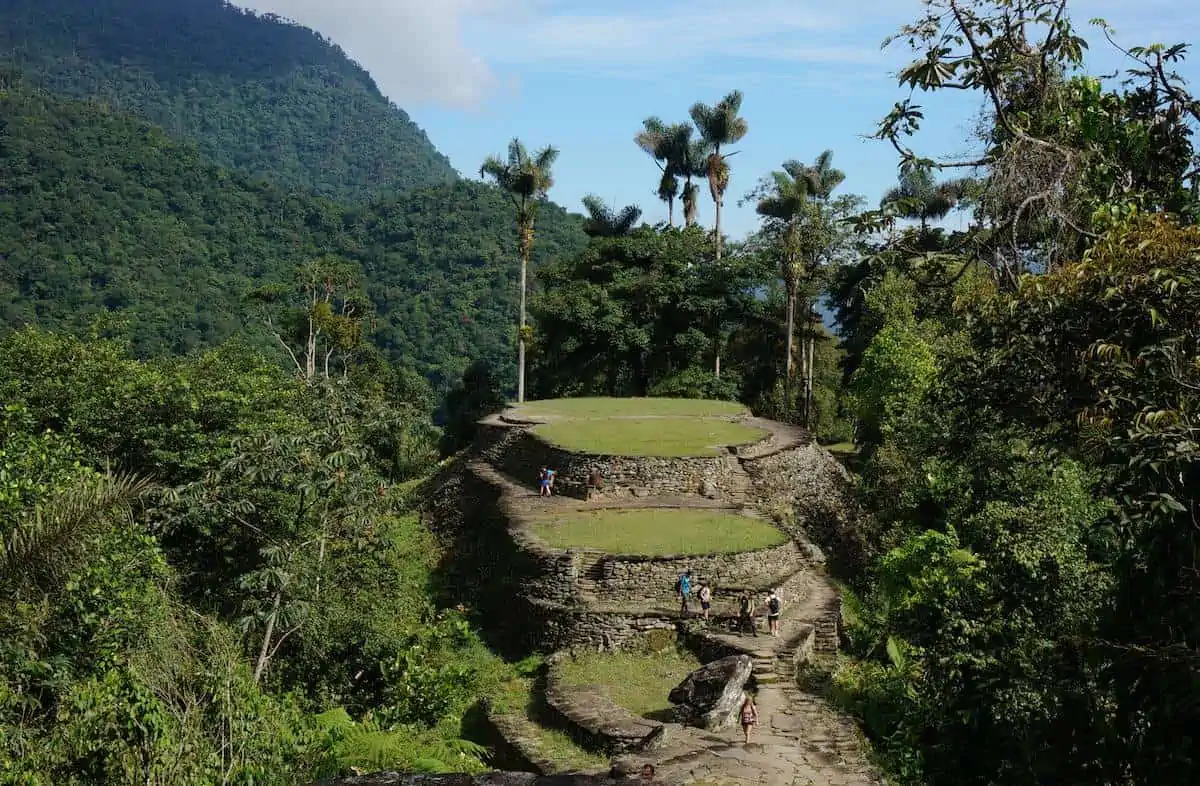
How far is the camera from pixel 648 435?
25.6m

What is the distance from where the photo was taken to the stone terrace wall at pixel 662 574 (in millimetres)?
17609

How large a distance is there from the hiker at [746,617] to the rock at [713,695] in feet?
7.72

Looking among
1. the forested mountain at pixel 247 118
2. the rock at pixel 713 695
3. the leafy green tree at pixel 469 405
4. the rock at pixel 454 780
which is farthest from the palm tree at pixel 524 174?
the forested mountain at pixel 247 118

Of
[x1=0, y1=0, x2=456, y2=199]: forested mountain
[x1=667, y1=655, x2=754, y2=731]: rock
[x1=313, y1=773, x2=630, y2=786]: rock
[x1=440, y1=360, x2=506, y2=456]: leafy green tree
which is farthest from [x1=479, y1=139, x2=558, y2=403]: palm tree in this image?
[x1=0, y1=0, x2=456, y2=199]: forested mountain

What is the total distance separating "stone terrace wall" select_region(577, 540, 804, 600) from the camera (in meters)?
17.6

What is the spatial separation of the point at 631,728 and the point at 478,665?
15.2ft

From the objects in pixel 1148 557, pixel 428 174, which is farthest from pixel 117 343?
pixel 428 174

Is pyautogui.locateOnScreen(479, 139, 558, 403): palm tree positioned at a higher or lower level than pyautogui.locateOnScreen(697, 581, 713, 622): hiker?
higher

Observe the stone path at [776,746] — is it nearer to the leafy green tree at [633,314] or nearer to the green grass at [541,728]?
the green grass at [541,728]

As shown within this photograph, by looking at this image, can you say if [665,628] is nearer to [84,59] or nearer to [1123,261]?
[1123,261]

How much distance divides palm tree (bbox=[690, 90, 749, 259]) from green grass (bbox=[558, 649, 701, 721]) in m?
24.8

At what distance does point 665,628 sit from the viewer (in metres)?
16.9

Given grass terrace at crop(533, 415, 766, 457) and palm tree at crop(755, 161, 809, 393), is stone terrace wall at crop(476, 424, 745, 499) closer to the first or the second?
grass terrace at crop(533, 415, 766, 457)

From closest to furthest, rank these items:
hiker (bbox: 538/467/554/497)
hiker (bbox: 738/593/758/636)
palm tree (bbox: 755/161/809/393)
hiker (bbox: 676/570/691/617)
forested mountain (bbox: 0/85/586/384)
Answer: hiker (bbox: 738/593/758/636) → hiker (bbox: 676/570/691/617) → hiker (bbox: 538/467/554/497) → palm tree (bbox: 755/161/809/393) → forested mountain (bbox: 0/85/586/384)
